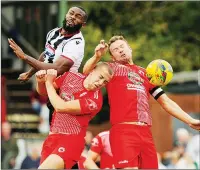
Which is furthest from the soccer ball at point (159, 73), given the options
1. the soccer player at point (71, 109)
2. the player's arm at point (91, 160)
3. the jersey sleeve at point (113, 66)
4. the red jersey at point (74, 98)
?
the player's arm at point (91, 160)

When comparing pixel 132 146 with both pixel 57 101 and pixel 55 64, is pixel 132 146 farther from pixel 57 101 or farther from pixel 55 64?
pixel 55 64

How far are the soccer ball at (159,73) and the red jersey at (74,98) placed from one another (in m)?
0.79

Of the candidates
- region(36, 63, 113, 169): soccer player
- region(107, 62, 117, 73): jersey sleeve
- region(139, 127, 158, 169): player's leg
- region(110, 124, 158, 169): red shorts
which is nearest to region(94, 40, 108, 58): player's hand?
region(36, 63, 113, 169): soccer player

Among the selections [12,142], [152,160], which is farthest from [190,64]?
[152,160]

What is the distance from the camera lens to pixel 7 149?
19875 mm

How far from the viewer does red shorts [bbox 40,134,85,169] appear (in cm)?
1109

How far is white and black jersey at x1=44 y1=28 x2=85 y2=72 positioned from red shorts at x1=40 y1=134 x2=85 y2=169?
0.84 meters

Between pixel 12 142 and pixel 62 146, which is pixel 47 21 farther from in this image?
pixel 62 146

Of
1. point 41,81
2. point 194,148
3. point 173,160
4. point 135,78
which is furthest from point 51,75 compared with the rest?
point 194,148

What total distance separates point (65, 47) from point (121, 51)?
0.70m

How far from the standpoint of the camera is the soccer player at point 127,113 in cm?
1153

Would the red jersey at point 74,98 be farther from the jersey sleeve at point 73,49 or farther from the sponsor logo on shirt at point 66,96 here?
the jersey sleeve at point 73,49

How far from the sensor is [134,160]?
11516 mm

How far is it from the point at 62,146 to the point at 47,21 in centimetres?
1737
